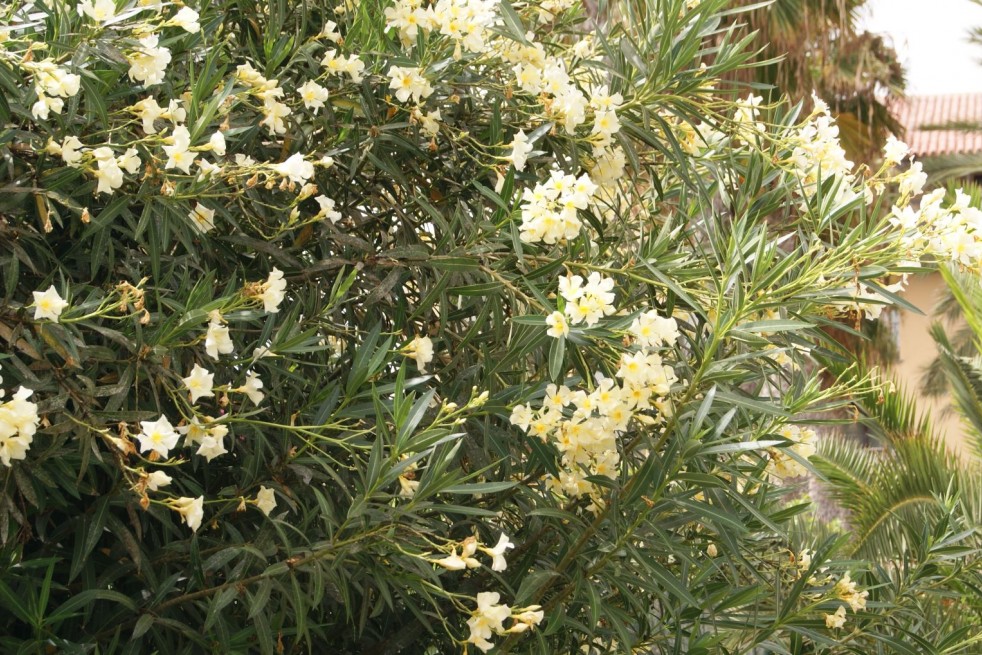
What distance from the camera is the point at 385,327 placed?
178cm

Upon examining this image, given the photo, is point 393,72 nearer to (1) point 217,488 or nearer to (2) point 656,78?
(2) point 656,78

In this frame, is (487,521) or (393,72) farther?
(487,521)

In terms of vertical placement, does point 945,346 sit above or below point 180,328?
below

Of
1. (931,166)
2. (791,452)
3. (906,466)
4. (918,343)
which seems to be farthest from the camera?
(918,343)

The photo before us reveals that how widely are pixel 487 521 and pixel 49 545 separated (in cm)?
67

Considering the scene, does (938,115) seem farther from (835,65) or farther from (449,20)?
(449,20)

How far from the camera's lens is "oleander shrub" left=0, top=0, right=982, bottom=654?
138 centimetres

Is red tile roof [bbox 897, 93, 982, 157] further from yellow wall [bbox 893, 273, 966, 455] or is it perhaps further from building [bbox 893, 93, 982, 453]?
yellow wall [bbox 893, 273, 966, 455]

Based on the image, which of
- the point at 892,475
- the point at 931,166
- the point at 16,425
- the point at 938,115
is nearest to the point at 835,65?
the point at 931,166

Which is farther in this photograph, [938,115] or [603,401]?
[938,115]

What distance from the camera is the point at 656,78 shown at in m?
1.78

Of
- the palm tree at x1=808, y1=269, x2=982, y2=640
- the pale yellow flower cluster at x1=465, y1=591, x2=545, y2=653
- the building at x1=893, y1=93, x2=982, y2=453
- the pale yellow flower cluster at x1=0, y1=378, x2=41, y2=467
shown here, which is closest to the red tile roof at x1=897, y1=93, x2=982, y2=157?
the building at x1=893, y1=93, x2=982, y2=453

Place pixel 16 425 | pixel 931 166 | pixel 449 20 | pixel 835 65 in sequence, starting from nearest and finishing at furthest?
1. pixel 16 425
2. pixel 449 20
3. pixel 835 65
4. pixel 931 166

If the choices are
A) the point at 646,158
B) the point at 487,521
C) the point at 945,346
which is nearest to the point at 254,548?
the point at 487,521
